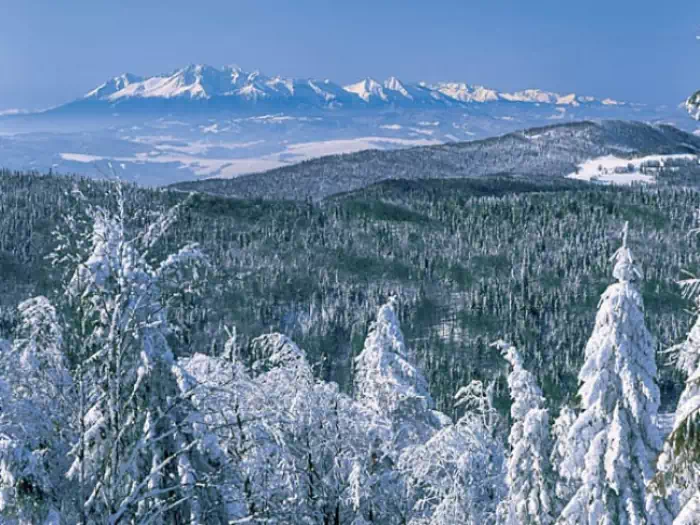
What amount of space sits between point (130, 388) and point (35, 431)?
10.4 ft

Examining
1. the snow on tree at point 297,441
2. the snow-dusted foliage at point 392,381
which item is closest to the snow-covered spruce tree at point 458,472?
the snow on tree at point 297,441

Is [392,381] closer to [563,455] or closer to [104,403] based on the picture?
[563,455]

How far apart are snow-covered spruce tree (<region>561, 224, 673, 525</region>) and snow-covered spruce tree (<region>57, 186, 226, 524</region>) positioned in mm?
10498

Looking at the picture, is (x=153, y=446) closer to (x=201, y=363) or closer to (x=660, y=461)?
(x=201, y=363)

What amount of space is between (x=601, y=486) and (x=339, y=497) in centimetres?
829

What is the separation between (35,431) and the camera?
1102 cm

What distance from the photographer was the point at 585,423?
1923 centimetres

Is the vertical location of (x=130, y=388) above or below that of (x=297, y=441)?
above

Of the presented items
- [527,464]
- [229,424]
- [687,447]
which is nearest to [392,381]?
[527,464]

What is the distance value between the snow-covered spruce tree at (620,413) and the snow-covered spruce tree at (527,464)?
3898mm

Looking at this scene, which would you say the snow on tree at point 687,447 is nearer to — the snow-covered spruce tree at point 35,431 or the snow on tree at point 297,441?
the snow on tree at point 297,441

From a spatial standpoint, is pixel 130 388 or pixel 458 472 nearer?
pixel 130 388

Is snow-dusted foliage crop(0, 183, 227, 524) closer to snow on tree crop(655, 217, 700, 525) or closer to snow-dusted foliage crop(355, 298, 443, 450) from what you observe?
snow on tree crop(655, 217, 700, 525)

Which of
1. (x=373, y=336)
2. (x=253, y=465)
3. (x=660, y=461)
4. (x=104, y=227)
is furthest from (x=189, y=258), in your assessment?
(x=373, y=336)
